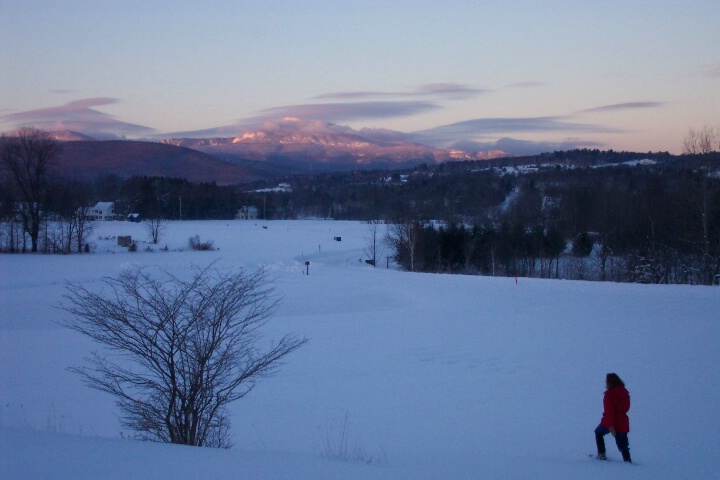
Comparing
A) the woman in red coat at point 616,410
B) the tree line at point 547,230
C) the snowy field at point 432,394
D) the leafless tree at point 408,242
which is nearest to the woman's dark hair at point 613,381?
the woman in red coat at point 616,410

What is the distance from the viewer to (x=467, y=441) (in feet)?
32.2

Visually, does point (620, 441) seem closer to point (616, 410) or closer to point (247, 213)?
point (616, 410)

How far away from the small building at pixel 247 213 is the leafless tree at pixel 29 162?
2325 inches

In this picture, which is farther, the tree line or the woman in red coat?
the tree line

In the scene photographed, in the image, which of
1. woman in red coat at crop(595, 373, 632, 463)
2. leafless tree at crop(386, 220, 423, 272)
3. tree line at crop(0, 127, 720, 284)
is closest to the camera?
woman in red coat at crop(595, 373, 632, 463)

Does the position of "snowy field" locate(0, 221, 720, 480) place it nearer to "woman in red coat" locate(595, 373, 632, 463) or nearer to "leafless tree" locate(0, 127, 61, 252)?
"woman in red coat" locate(595, 373, 632, 463)

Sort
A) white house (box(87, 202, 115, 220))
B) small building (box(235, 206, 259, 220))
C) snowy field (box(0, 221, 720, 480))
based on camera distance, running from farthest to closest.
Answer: small building (box(235, 206, 259, 220)) < white house (box(87, 202, 115, 220)) < snowy field (box(0, 221, 720, 480))

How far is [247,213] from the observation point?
117 m

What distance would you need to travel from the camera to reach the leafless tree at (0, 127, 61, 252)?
5247 cm

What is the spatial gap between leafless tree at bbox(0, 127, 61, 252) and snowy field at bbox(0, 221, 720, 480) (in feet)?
90.2

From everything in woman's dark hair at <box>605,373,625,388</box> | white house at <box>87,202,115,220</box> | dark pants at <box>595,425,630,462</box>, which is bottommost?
dark pants at <box>595,425,630,462</box>

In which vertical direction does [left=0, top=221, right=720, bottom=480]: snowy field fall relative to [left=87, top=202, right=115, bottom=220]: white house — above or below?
below

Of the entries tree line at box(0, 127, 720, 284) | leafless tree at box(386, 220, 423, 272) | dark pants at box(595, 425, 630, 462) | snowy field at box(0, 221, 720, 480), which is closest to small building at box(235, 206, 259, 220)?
tree line at box(0, 127, 720, 284)

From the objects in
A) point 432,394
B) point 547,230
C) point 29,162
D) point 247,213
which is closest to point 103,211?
point 247,213
